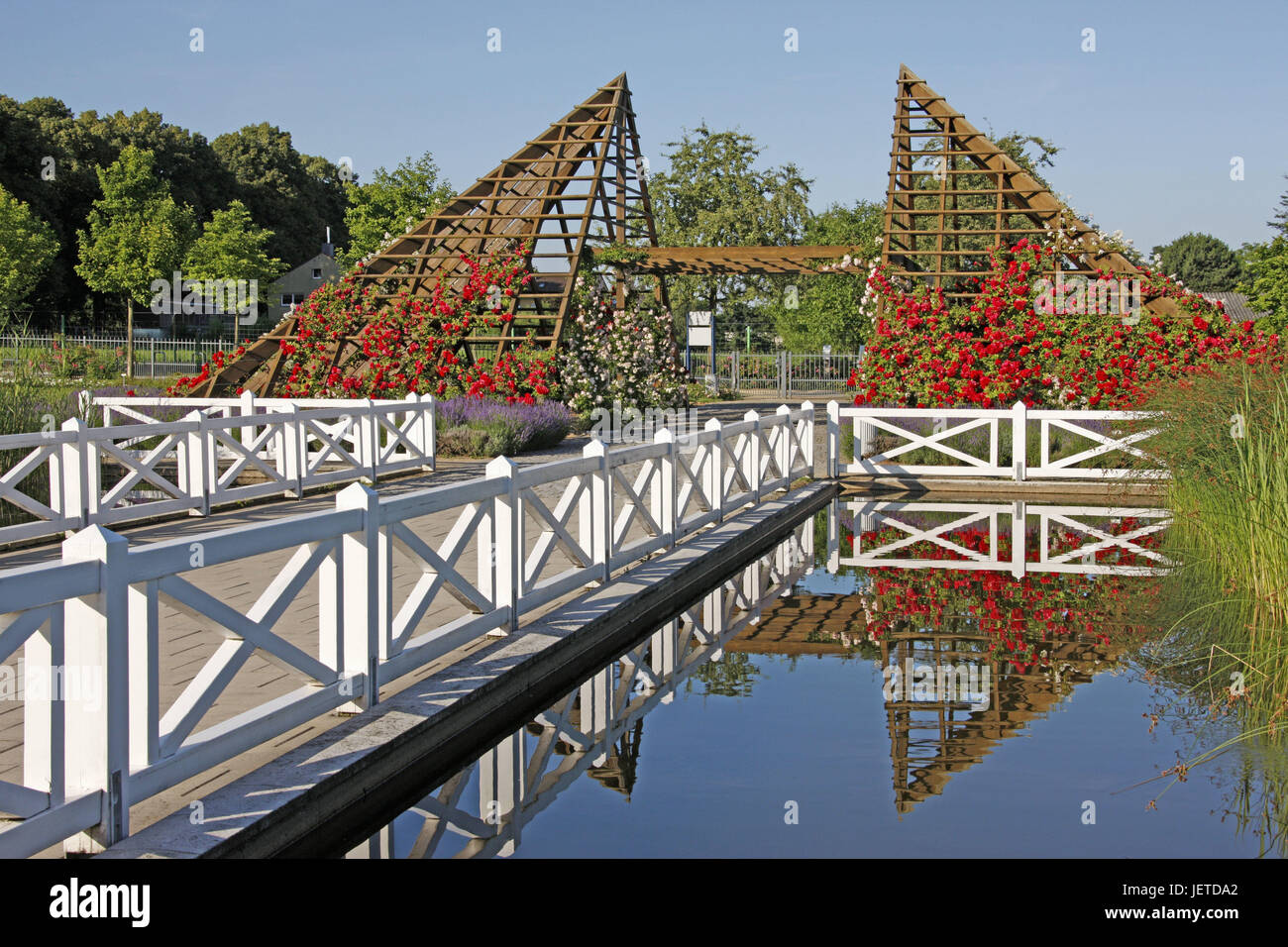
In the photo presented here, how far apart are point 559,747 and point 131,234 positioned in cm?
5023

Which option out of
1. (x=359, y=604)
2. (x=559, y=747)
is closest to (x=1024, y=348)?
(x=559, y=747)

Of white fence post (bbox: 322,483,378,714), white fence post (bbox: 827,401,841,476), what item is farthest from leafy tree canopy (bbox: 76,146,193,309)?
white fence post (bbox: 322,483,378,714)

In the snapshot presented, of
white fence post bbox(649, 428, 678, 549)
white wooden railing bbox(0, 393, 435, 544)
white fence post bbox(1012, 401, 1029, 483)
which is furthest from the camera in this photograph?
white fence post bbox(1012, 401, 1029, 483)

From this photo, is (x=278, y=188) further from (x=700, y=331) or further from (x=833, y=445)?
(x=833, y=445)

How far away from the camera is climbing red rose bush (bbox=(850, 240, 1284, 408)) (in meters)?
20.0

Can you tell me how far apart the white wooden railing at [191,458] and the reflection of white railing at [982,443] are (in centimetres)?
620

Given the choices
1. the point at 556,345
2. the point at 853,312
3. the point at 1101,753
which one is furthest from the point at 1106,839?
the point at 853,312

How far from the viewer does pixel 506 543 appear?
7.27 meters

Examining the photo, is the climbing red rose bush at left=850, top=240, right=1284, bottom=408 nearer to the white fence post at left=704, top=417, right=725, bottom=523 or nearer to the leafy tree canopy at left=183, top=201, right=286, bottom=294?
the white fence post at left=704, top=417, right=725, bottom=523

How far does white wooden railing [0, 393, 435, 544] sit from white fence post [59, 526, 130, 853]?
671cm

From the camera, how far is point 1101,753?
19.6ft

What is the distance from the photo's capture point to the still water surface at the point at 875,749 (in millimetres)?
4965

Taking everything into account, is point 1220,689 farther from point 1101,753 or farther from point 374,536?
point 374,536

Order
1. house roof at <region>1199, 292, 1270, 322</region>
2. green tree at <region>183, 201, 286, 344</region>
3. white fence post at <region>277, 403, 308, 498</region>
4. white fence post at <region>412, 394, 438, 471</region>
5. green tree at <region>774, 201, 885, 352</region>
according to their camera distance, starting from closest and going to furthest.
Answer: white fence post at <region>277, 403, 308, 498</region> < white fence post at <region>412, 394, 438, 471</region> < green tree at <region>774, 201, 885, 352</region> < green tree at <region>183, 201, 286, 344</region> < house roof at <region>1199, 292, 1270, 322</region>
